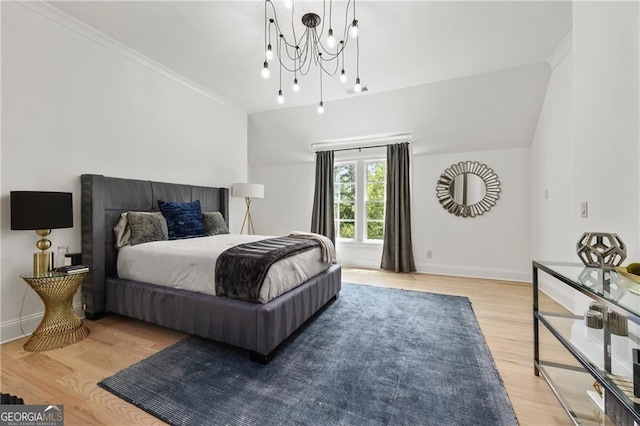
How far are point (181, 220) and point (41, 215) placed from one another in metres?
1.25

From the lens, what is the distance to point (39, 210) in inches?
80.6

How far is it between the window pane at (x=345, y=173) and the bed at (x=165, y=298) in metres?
2.51

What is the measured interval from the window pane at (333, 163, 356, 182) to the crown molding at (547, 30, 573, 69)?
3038 mm

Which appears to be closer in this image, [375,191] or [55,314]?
[55,314]

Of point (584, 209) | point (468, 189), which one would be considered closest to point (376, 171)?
point (468, 189)

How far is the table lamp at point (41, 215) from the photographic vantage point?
78.0 inches

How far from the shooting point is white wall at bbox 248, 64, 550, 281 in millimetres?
3635

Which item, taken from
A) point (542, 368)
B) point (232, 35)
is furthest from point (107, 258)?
point (542, 368)

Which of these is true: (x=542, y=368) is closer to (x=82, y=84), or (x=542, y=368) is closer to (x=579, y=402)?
(x=579, y=402)

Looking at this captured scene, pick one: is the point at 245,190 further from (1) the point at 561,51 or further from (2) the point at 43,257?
(1) the point at 561,51

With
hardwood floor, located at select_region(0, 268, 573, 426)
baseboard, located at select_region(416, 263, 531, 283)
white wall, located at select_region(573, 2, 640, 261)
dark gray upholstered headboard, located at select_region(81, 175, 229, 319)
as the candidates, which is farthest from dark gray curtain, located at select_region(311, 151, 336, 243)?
white wall, located at select_region(573, 2, 640, 261)

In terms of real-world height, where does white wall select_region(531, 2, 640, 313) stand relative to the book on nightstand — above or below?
above

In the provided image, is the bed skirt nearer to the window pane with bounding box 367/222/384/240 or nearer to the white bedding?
the white bedding

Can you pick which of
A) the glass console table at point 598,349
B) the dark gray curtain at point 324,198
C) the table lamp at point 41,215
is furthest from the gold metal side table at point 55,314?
the dark gray curtain at point 324,198
